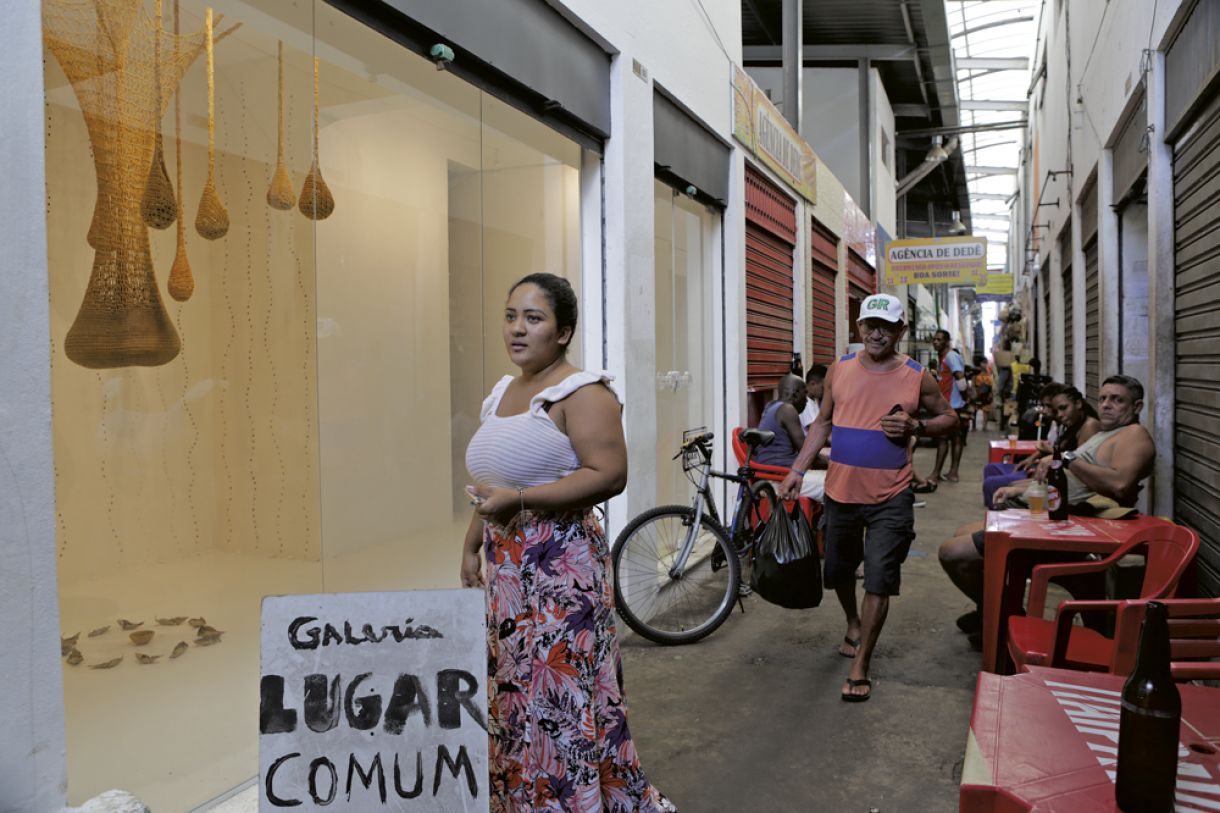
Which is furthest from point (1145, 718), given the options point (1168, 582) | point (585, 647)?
point (1168, 582)

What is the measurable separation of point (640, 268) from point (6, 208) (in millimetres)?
3937

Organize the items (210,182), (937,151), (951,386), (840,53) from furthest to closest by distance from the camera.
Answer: (937,151) → (840,53) → (951,386) → (210,182)

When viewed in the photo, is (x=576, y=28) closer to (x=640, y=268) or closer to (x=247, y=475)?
(x=640, y=268)

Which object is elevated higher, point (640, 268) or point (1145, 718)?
point (640, 268)

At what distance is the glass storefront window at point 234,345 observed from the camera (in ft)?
8.70

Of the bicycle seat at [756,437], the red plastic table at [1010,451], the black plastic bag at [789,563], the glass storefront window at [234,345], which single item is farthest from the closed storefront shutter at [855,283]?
the glass storefront window at [234,345]

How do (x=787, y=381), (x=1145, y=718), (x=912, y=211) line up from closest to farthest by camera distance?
(x=1145, y=718) < (x=787, y=381) < (x=912, y=211)

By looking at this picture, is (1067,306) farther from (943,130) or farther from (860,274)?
(943,130)

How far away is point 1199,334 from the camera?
5.01 m

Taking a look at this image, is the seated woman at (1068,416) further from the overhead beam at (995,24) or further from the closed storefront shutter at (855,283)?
the overhead beam at (995,24)

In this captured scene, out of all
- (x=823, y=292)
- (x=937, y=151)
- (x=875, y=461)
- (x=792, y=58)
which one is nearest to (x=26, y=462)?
(x=875, y=461)

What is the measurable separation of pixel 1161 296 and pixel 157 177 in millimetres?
5586

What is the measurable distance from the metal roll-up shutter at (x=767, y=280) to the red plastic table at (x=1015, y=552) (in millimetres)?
4329

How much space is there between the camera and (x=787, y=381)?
6.50m
